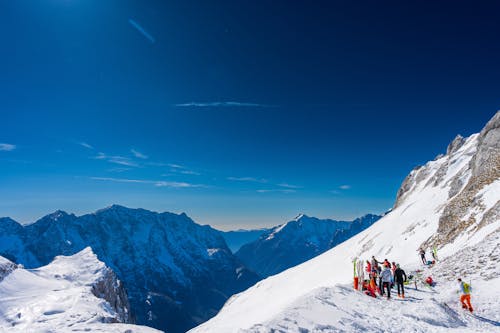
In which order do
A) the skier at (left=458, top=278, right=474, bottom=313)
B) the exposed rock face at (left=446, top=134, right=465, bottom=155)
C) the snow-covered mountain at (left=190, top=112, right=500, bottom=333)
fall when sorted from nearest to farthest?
the snow-covered mountain at (left=190, top=112, right=500, bottom=333)
the skier at (left=458, top=278, right=474, bottom=313)
the exposed rock face at (left=446, top=134, right=465, bottom=155)

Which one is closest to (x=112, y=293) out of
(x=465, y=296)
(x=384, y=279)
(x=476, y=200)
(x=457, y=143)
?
(x=384, y=279)

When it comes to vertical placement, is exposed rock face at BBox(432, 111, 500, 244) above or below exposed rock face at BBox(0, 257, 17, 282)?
above

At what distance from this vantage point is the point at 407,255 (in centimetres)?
4562

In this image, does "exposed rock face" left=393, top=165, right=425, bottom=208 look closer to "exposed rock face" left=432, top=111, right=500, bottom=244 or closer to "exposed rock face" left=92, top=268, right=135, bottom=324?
"exposed rock face" left=432, top=111, right=500, bottom=244

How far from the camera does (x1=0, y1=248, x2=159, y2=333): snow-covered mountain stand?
68.5 feet

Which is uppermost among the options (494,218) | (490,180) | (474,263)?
(490,180)

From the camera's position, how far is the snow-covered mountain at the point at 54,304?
2088 cm

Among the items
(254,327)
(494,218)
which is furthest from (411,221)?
(254,327)

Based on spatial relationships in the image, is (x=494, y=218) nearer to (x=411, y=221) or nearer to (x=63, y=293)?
(x=411, y=221)

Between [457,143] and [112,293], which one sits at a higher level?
[457,143]

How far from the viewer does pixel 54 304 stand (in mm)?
27812

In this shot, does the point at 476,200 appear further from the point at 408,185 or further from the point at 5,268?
the point at 408,185

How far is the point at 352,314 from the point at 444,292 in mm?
11166

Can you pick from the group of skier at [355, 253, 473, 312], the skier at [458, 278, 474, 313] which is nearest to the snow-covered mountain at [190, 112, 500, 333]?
the skier at [458, 278, 474, 313]
